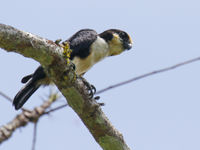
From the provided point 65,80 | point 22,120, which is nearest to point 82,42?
point 65,80

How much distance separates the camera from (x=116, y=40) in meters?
6.17

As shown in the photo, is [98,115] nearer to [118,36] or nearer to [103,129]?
[103,129]

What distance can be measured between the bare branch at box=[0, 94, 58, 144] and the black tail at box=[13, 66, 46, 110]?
2.25ft

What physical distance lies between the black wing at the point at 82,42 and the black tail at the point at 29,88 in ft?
2.06

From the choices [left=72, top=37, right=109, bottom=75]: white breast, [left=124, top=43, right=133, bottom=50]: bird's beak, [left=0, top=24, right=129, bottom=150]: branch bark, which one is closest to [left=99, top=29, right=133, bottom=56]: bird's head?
[left=124, top=43, right=133, bottom=50]: bird's beak

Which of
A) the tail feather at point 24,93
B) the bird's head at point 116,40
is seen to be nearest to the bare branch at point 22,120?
the tail feather at point 24,93

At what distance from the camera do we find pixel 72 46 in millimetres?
5285

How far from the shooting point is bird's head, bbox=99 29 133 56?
6.09m

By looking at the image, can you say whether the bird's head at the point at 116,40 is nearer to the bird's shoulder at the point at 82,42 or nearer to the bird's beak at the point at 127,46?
the bird's beak at the point at 127,46

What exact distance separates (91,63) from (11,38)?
231 centimetres

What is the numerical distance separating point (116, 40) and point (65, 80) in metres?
2.59

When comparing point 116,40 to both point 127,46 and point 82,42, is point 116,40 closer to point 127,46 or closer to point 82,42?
point 127,46

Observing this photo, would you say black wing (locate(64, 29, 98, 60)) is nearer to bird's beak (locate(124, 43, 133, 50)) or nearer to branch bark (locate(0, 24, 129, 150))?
bird's beak (locate(124, 43, 133, 50))

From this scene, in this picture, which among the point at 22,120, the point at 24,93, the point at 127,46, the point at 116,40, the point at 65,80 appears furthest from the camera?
the point at 127,46
